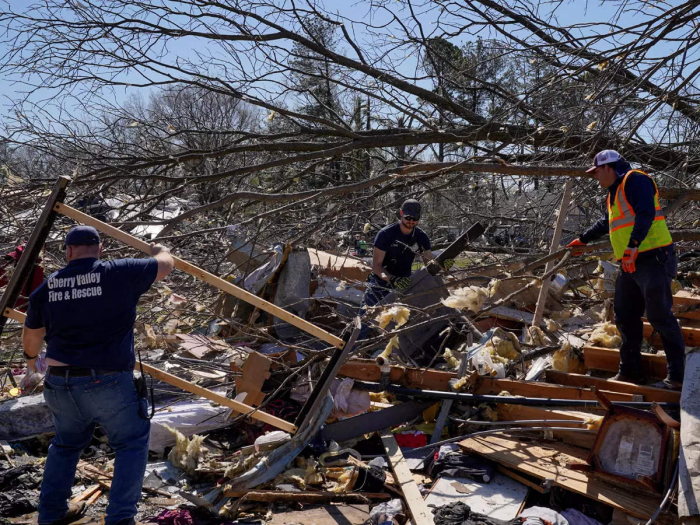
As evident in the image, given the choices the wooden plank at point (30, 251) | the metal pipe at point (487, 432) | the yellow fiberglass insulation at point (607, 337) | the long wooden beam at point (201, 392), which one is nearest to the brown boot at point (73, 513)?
the long wooden beam at point (201, 392)

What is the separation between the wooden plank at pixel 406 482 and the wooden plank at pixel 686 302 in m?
2.55

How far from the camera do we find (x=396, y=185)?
5.55 meters

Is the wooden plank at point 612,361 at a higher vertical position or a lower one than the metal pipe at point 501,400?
higher

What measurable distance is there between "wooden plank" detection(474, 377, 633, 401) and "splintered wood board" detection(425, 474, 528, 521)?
72 cm

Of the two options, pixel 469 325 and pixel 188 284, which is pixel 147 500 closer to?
pixel 188 284

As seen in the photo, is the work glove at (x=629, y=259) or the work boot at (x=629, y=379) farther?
the work boot at (x=629, y=379)

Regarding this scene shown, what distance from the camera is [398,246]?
5.75 metres

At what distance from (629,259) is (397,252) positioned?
231 cm

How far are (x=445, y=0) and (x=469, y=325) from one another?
324 centimetres

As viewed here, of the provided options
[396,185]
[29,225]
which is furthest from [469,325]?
[29,225]

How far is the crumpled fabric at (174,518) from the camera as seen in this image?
353 cm

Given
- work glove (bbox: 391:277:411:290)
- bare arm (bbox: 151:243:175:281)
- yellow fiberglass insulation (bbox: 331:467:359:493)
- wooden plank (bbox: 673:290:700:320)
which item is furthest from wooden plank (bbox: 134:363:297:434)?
wooden plank (bbox: 673:290:700:320)

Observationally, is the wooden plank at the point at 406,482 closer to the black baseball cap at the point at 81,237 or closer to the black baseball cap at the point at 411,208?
the black baseball cap at the point at 411,208

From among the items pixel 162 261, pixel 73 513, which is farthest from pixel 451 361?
pixel 73 513
